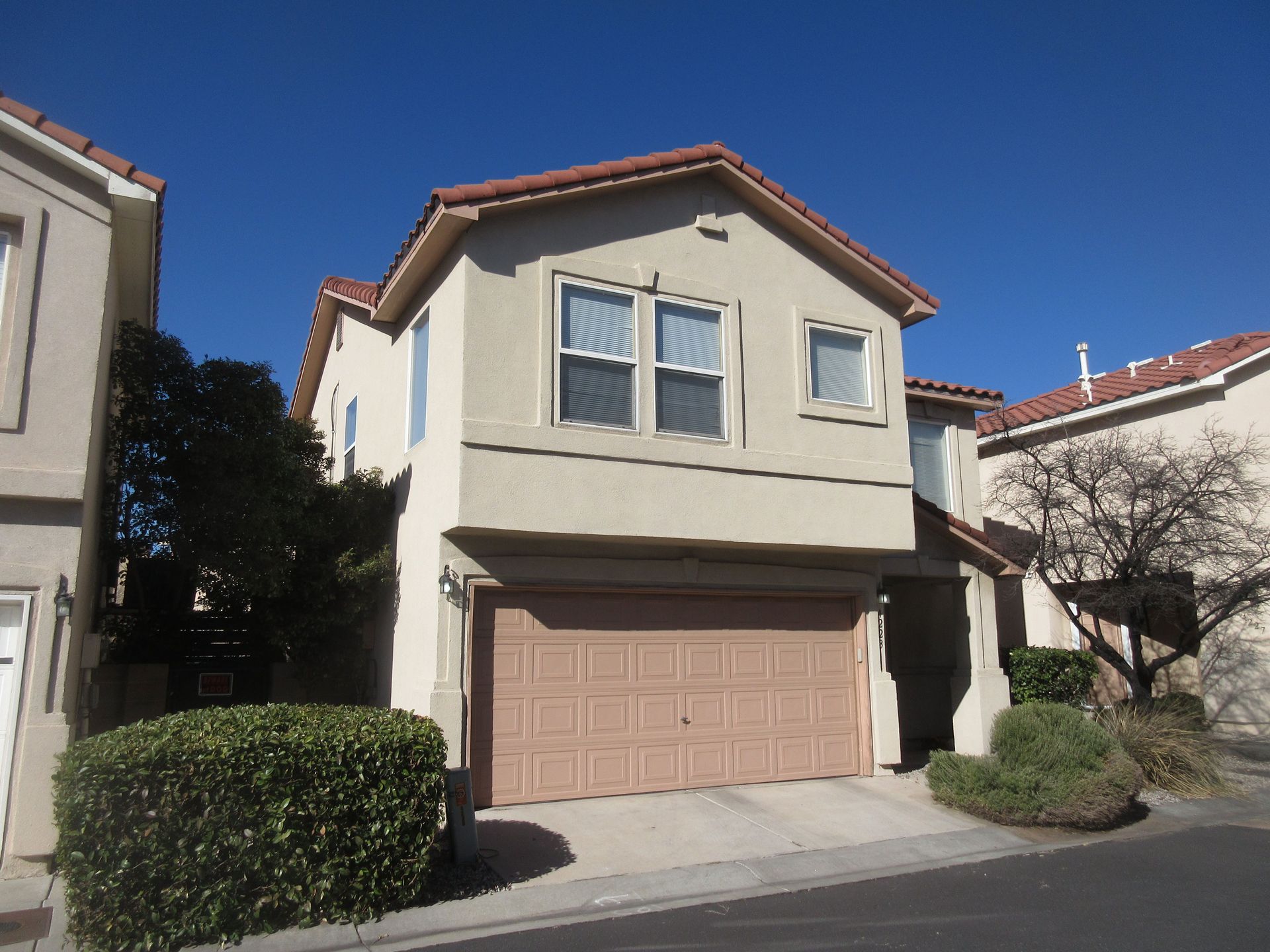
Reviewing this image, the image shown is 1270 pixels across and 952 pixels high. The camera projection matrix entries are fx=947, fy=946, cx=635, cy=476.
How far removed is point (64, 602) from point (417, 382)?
15.6 feet

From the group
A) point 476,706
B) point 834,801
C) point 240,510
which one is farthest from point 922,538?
point 240,510

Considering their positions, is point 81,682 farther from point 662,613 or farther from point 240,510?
point 662,613

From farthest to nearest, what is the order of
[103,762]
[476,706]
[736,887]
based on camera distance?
[476,706] → [736,887] → [103,762]

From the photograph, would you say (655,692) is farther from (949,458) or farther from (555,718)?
(949,458)

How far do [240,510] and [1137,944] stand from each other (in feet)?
29.7

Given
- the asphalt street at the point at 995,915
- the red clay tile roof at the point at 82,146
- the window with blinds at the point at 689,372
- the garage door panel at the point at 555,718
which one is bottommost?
the asphalt street at the point at 995,915

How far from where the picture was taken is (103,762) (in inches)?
244

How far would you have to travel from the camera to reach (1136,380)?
17125mm

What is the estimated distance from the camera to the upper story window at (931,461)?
603 inches

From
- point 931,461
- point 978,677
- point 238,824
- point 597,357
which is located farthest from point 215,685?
point 931,461

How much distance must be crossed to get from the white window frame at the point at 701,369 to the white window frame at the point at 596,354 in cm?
18

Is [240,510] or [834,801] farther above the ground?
[240,510]

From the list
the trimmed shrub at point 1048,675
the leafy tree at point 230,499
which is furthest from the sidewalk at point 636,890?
the trimmed shrub at point 1048,675

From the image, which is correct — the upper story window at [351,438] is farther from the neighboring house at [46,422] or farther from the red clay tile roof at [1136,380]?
the red clay tile roof at [1136,380]
